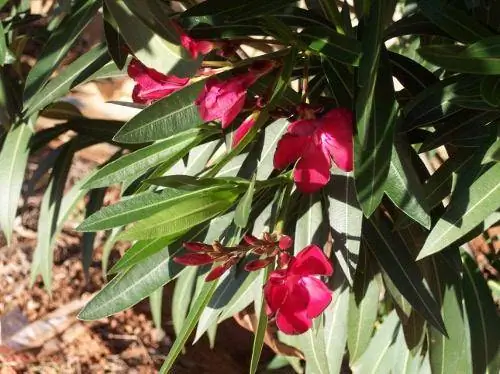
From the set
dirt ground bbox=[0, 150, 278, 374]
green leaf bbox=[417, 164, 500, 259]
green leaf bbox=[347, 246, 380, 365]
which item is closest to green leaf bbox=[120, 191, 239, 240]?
green leaf bbox=[417, 164, 500, 259]

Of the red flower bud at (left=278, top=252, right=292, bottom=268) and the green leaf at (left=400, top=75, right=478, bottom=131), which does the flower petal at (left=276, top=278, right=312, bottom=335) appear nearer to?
the red flower bud at (left=278, top=252, right=292, bottom=268)

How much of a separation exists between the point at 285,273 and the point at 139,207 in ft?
0.80

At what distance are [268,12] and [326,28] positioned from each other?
3.4 inches

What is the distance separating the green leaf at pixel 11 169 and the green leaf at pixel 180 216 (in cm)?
61

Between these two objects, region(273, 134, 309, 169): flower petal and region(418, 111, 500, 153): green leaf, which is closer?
region(273, 134, 309, 169): flower petal

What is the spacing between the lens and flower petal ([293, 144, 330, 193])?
1.04m

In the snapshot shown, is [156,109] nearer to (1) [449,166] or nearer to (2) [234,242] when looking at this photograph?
(2) [234,242]

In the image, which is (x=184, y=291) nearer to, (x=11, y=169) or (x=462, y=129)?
(x=11, y=169)

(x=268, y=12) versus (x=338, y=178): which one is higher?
(x=268, y=12)

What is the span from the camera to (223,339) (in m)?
2.31

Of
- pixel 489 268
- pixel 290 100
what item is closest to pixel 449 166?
pixel 290 100

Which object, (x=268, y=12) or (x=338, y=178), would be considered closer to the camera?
(x=268, y=12)

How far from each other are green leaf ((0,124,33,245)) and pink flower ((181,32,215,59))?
2.36 ft

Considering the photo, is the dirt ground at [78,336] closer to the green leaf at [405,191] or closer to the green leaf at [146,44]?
the green leaf at [405,191]
